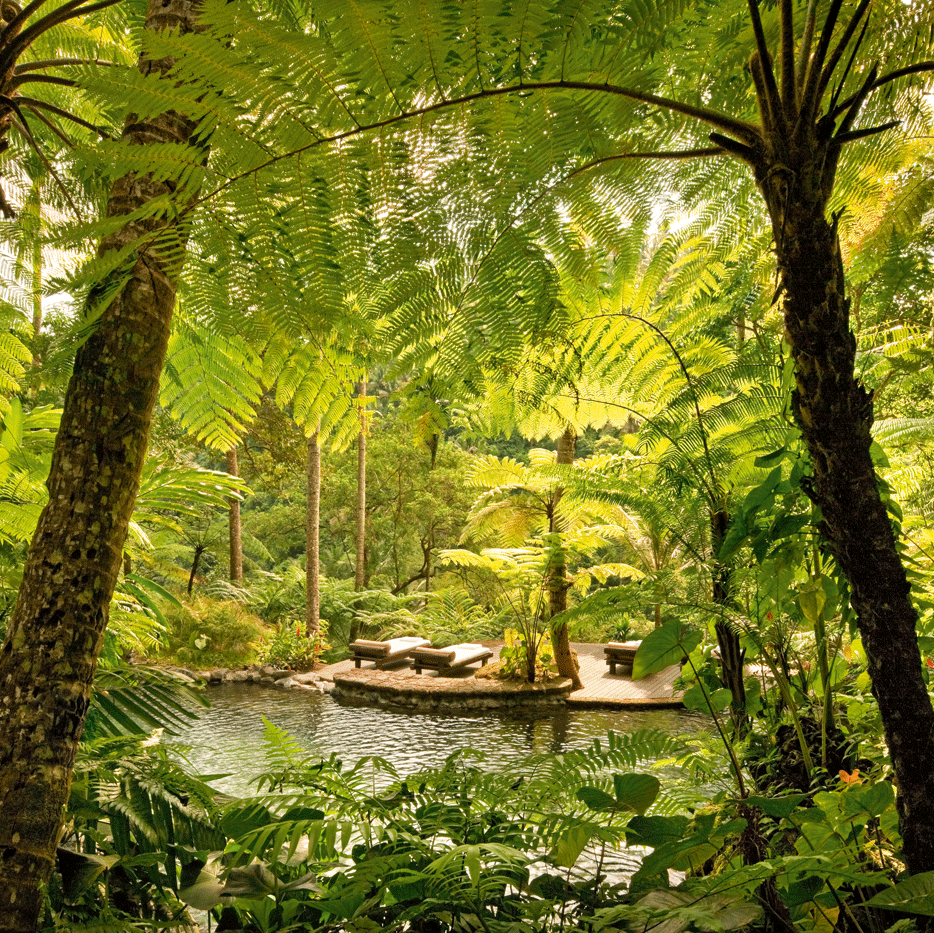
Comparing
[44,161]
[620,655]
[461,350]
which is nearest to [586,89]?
[461,350]

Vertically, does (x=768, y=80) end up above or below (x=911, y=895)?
above

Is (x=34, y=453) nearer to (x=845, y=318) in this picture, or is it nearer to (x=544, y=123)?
(x=544, y=123)

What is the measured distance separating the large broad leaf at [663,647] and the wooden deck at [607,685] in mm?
4827

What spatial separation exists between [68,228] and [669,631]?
1.47 meters

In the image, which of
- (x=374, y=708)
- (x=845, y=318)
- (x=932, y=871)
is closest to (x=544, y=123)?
(x=845, y=318)

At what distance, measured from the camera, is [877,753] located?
1.76 m

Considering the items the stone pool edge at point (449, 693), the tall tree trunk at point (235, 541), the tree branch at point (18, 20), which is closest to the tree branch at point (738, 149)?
the tree branch at point (18, 20)

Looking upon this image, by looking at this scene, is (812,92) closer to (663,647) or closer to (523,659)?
(663,647)

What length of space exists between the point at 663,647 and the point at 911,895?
747mm

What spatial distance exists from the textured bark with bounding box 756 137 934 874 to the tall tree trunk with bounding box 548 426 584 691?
20.5 ft

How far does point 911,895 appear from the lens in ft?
2.66

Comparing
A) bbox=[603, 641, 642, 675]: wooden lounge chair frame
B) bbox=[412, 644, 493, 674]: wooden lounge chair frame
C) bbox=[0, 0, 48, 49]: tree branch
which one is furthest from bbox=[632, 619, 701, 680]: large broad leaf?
bbox=[603, 641, 642, 675]: wooden lounge chair frame

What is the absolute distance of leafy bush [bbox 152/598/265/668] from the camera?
31.2 ft

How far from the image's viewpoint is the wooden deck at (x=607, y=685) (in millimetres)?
7105
